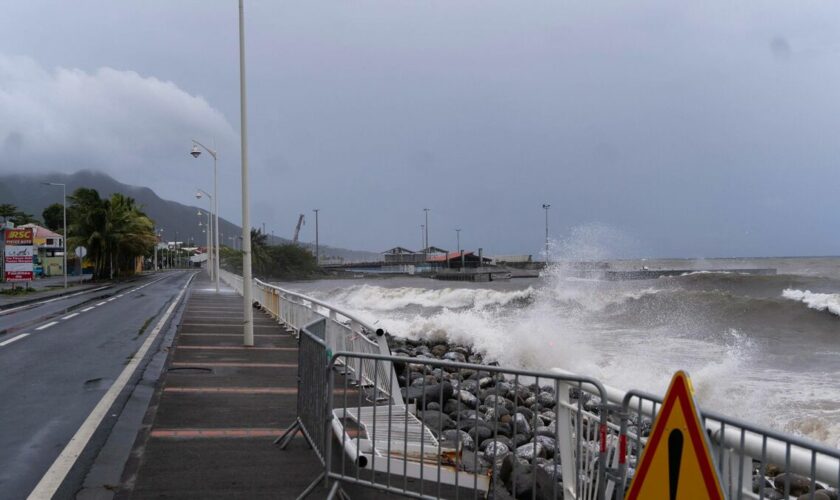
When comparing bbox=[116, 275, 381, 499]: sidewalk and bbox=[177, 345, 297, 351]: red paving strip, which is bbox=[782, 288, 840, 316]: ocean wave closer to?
bbox=[177, 345, 297, 351]: red paving strip

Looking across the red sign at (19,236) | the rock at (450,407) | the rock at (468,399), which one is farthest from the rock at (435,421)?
the red sign at (19,236)

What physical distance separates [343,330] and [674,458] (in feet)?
23.8

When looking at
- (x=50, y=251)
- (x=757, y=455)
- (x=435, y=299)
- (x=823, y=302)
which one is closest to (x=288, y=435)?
(x=757, y=455)

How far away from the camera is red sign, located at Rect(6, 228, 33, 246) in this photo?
37.2 meters

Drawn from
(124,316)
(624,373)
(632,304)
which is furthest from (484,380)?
(632,304)

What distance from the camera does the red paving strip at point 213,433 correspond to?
6.64 meters

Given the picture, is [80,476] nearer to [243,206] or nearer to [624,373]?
[243,206]

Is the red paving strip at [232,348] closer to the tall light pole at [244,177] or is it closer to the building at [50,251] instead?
the tall light pole at [244,177]

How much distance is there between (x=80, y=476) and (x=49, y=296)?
1327 inches

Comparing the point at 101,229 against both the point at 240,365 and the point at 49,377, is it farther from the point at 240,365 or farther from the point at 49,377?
the point at 240,365

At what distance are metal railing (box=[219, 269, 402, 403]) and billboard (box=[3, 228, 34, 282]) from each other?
24.2 metres

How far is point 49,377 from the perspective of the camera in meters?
10.2

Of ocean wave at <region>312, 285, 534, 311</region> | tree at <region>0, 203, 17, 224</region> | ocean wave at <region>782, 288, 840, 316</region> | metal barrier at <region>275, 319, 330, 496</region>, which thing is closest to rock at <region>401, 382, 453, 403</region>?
metal barrier at <region>275, 319, 330, 496</region>

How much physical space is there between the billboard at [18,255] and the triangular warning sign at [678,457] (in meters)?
40.0
